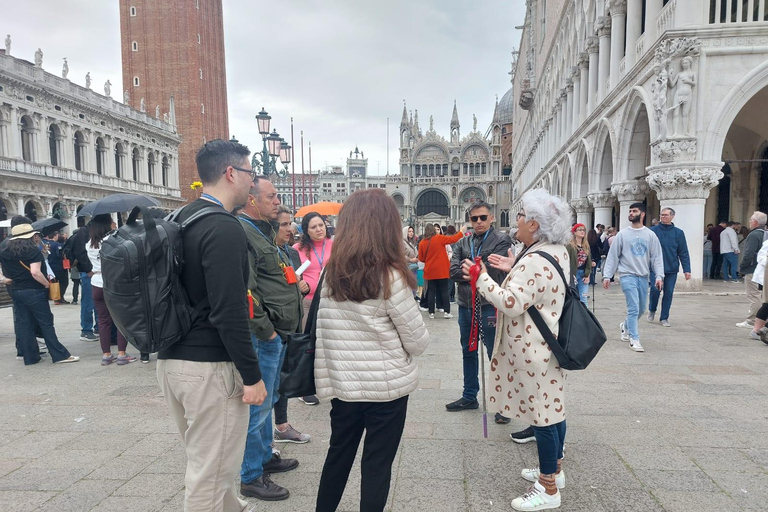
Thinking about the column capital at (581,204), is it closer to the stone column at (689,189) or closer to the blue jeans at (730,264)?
the blue jeans at (730,264)

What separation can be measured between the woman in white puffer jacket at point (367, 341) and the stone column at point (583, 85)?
1900cm

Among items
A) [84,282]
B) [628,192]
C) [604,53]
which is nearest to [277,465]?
[84,282]

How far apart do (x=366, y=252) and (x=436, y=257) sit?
691cm

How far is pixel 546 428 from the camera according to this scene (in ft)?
9.29

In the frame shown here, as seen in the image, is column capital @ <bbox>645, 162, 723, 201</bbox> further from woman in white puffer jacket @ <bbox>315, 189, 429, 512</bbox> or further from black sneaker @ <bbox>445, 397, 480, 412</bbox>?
woman in white puffer jacket @ <bbox>315, 189, 429, 512</bbox>

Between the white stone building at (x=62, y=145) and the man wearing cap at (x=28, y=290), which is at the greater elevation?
the white stone building at (x=62, y=145)

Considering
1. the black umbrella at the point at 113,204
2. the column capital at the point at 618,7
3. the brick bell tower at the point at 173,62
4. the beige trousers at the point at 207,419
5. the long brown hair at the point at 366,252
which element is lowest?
the beige trousers at the point at 207,419

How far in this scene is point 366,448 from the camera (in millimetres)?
2393

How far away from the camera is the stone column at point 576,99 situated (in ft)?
64.2

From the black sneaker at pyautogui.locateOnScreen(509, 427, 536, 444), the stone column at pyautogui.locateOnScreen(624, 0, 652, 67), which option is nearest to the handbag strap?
the black sneaker at pyautogui.locateOnScreen(509, 427, 536, 444)

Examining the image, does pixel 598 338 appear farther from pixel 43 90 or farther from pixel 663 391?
pixel 43 90

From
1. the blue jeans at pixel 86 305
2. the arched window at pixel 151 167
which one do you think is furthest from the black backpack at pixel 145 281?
the arched window at pixel 151 167

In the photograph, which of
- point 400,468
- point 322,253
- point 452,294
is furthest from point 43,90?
point 400,468

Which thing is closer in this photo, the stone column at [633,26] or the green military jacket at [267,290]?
the green military jacket at [267,290]
